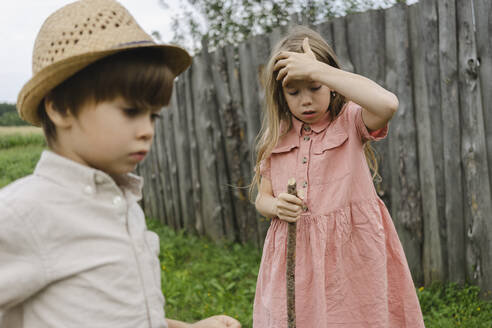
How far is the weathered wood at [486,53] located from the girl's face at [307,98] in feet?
5.60

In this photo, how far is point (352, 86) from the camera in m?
1.99

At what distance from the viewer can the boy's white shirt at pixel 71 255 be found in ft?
3.42

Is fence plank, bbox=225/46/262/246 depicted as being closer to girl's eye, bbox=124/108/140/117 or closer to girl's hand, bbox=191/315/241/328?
girl's hand, bbox=191/315/241/328

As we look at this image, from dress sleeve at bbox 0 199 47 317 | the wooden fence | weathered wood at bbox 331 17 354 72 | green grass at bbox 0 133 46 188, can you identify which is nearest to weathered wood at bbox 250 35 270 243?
the wooden fence

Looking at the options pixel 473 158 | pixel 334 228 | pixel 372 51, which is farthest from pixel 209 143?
pixel 334 228

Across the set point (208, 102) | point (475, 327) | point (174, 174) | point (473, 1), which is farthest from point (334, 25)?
point (174, 174)

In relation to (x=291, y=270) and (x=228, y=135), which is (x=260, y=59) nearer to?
(x=228, y=135)

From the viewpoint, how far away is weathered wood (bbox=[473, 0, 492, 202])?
3.13 meters

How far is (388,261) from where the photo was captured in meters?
2.32

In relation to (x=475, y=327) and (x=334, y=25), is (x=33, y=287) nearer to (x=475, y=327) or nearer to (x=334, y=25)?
(x=475, y=327)

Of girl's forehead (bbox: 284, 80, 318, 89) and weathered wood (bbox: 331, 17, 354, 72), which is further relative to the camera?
weathered wood (bbox: 331, 17, 354, 72)

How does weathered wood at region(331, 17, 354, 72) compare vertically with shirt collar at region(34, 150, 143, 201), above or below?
above

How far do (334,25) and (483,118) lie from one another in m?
1.53

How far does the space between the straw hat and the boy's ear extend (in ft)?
0.10
